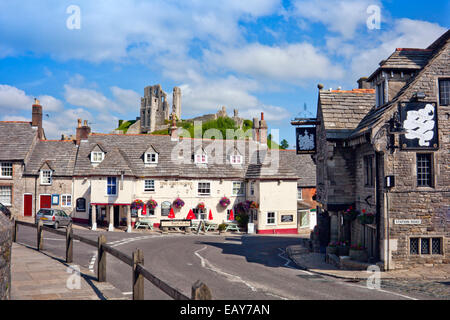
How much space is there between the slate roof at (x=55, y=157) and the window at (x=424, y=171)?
3185 centimetres

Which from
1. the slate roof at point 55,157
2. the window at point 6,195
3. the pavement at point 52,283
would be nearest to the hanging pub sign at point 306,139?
the pavement at point 52,283

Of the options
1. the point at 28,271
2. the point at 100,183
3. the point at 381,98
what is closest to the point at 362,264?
the point at 381,98

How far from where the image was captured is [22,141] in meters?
40.8

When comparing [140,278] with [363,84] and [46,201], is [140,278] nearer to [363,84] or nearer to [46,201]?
[363,84]

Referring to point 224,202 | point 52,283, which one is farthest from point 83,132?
point 52,283

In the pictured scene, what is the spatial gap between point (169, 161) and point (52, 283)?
1189 inches

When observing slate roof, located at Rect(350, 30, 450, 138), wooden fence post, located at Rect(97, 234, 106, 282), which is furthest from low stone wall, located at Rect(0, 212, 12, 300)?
slate roof, located at Rect(350, 30, 450, 138)

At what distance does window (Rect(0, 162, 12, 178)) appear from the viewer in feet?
130

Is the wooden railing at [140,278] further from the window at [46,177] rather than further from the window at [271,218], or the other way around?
the window at [46,177]

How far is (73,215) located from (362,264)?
97.8ft

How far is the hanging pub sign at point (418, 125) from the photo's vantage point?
1783 centimetres

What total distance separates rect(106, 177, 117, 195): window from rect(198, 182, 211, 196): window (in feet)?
27.1

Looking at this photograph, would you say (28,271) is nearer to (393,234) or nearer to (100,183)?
(393,234)

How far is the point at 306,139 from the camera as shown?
2492 cm
